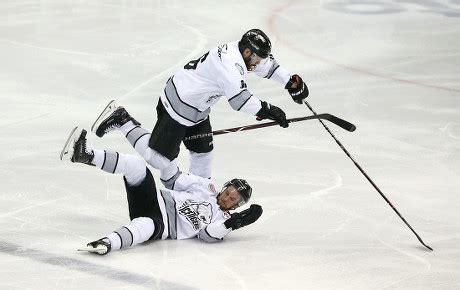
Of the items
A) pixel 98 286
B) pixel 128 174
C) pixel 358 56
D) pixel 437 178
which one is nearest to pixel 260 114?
pixel 128 174

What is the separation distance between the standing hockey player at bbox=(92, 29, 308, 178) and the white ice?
0.50 m

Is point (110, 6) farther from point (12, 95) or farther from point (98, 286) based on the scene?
point (98, 286)

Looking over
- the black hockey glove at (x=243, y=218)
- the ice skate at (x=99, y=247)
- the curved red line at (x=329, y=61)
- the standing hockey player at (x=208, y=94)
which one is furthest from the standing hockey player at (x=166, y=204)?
the curved red line at (x=329, y=61)

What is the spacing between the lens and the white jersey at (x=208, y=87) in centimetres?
540

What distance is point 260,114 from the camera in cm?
542

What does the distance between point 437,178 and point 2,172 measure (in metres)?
2.75

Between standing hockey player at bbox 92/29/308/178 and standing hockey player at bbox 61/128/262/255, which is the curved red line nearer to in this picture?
standing hockey player at bbox 92/29/308/178

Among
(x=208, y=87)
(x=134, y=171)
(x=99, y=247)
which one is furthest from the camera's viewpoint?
(x=208, y=87)

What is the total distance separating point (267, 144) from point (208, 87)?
5.50ft

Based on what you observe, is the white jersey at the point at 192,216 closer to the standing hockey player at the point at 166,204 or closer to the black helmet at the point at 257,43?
the standing hockey player at the point at 166,204

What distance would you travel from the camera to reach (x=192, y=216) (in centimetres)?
543

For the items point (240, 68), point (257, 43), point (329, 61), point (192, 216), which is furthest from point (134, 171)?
point (329, 61)

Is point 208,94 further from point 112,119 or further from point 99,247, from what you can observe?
point 99,247

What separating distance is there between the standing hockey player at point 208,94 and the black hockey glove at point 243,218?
48 cm
